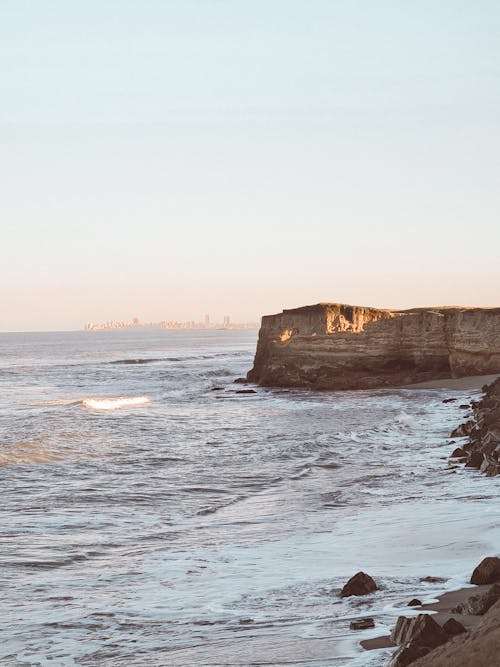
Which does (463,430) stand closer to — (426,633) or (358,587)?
(358,587)

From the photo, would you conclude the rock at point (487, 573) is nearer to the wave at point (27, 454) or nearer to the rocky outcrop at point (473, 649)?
the rocky outcrop at point (473, 649)

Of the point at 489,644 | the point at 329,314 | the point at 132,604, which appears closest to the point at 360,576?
the point at 132,604

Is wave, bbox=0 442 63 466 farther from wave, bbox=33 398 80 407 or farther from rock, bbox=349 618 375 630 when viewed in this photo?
wave, bbox=33 398 80 407

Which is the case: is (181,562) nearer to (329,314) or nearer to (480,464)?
(480,464)

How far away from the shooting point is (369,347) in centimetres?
4409

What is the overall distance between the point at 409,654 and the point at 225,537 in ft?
20.8

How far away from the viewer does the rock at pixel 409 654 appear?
558cm

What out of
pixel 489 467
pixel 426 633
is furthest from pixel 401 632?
pixel 489 467

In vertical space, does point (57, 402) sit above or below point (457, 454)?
Answer: below

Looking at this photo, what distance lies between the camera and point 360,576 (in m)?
8.34

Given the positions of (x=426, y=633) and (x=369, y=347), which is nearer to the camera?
(x=426, y=633)

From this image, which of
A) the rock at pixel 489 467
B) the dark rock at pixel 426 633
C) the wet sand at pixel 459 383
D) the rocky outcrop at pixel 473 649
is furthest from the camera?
the wet sand at pixel 459 383

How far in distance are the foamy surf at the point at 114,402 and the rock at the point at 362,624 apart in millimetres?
29551

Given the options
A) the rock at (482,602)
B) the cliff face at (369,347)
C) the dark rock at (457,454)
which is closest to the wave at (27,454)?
the dark rock at (457,454)
